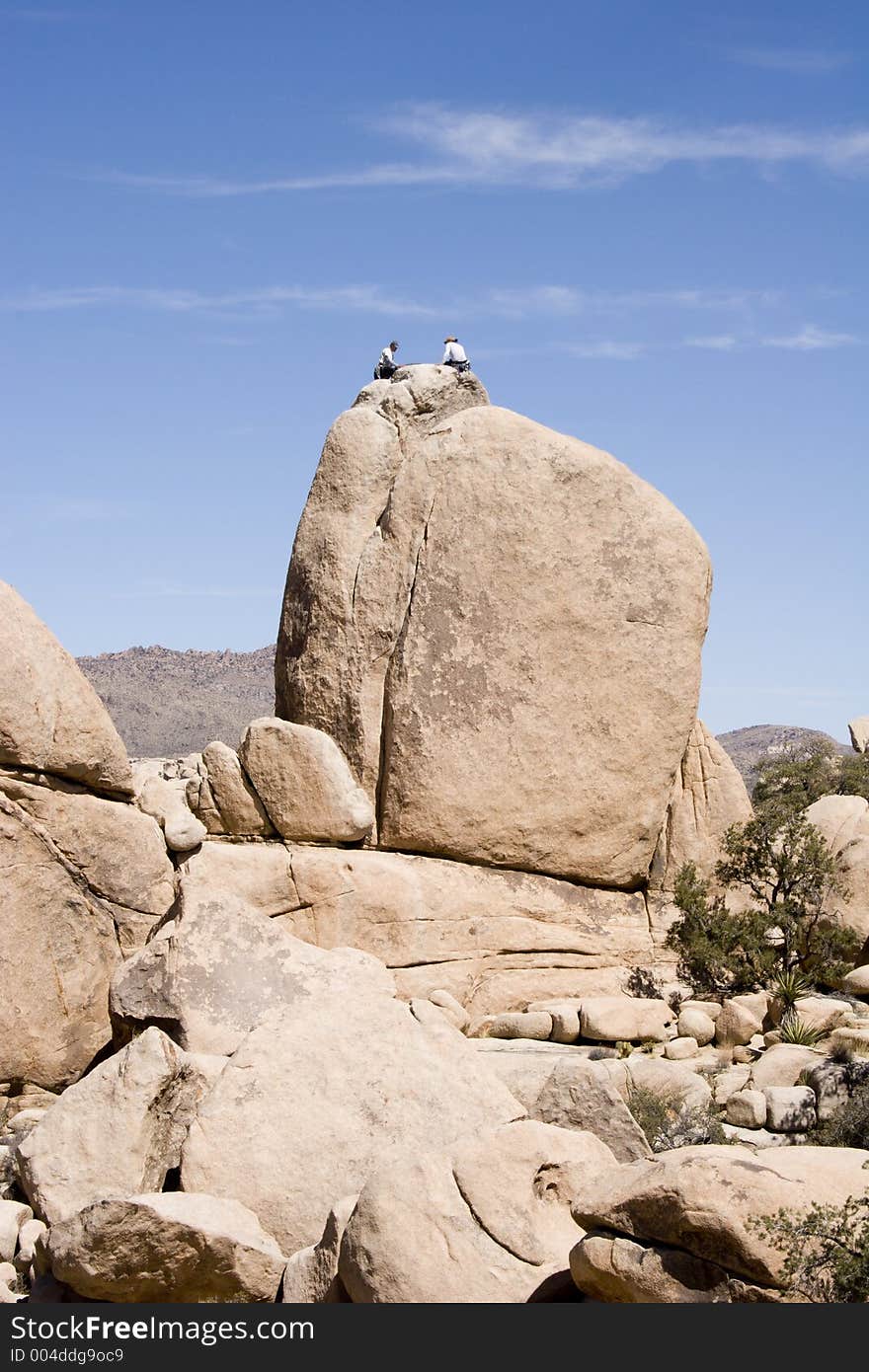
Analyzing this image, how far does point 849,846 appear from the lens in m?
16.5

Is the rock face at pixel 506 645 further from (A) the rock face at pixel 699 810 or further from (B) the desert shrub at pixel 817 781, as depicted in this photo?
(B) the desert shrub at pixel 817 781

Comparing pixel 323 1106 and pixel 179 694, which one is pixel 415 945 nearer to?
pixel 323 1106

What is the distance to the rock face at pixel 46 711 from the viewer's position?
42.7 feet

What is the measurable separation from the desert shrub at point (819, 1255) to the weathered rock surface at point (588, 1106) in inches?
115

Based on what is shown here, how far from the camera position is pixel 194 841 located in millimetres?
14305

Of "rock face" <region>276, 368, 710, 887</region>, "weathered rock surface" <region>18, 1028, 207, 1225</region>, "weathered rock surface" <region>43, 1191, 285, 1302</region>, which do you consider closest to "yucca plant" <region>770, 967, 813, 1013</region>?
"rock face" <region>276, 368, 710, 887</region>

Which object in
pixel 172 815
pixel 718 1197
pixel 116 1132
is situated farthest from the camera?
pixel 172 815

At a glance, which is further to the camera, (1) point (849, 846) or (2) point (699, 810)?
(1) point (849, 846)

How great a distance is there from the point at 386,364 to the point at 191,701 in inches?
2326

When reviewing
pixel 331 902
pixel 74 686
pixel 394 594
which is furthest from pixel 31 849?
pixel 394 594

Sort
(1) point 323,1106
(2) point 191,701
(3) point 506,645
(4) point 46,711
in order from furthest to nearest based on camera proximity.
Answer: (2) point 191,701 < (3) point 506,645 < (4) point 46,711 < (1) point 323,1106

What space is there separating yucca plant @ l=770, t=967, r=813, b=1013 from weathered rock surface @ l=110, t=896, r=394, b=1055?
15.1ft

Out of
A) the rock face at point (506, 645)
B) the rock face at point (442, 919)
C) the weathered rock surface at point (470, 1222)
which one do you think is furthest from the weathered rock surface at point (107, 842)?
the weathered rock surface at point (470, 1222)

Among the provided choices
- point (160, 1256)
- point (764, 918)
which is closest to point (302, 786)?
point (764, 918)
